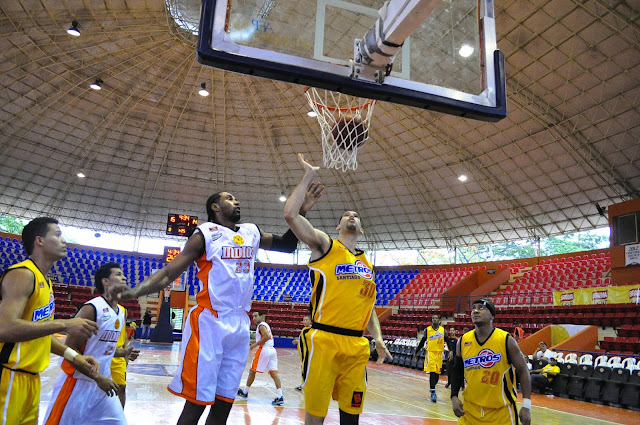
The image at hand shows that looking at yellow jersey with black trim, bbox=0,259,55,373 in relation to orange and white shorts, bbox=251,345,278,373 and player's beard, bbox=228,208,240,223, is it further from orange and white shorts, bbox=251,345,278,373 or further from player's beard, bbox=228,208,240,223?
orange and white shorts, bbox=251,345,278,373

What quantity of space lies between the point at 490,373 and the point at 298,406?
5206 millimetres

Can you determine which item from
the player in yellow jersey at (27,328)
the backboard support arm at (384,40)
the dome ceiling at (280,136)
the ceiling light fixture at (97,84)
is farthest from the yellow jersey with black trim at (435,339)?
the ceiling light fixture at (97,84)

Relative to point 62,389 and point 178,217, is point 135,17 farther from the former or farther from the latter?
point 62,389

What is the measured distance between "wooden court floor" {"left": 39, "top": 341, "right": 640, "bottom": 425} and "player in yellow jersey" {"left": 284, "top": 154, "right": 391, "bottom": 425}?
3423mm

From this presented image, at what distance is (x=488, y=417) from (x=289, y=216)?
2431mm

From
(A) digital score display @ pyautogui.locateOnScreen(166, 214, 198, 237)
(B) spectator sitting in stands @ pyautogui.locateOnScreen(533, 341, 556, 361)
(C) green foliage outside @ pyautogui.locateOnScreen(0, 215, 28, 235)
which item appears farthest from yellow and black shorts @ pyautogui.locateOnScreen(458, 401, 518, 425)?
(C) green foliage outside @ pyautogui.locateOnScreen(0, 215, 28, 235)

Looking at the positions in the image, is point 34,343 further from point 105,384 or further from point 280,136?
point 280,136

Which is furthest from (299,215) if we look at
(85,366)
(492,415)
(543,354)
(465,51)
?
(543,354)

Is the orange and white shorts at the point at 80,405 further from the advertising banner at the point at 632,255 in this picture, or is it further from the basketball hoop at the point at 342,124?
the advertising banner at the point at 632,255

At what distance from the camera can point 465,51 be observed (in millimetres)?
→ 5500

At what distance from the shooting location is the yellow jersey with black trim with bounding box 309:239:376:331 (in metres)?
4.02

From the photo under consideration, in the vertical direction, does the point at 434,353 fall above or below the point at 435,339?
below

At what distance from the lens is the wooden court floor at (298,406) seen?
7266 mm

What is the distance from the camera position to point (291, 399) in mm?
9625
